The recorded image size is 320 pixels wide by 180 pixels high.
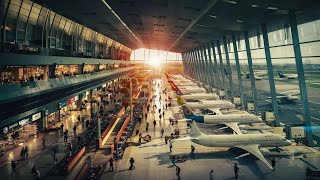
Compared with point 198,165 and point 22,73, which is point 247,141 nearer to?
point 198,165

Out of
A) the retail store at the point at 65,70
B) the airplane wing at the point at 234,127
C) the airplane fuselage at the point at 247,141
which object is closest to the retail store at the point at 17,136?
the retail store at the point at 65,70

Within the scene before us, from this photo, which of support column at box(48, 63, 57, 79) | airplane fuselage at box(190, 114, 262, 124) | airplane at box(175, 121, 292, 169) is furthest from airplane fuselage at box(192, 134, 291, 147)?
support column at box(48, 63, 57, 79)

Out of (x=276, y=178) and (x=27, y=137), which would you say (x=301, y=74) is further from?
(x=27, y=137)

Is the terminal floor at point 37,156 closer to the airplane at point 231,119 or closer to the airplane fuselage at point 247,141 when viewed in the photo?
the airplane fuselage at point 247,141

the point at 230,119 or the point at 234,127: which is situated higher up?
the point at 230,119

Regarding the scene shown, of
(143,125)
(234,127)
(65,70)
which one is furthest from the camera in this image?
(65,70)

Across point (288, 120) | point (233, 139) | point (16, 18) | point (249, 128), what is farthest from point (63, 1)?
point (288, 120)

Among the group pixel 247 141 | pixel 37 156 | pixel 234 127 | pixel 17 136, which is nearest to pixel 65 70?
pixel 17 136

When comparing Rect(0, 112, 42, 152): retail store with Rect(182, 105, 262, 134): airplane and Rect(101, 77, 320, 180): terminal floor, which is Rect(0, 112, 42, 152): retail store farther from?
Rect(182, 105, 262, 134): airplane
